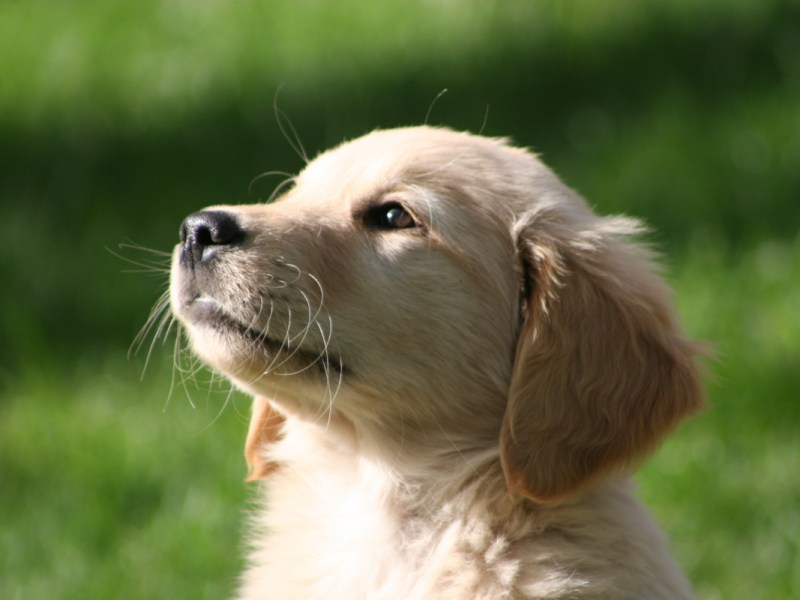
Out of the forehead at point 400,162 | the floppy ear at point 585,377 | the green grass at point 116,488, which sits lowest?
the green grass at point 116,488

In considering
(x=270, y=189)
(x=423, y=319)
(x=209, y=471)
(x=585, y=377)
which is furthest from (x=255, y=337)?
(x=270, y=189)

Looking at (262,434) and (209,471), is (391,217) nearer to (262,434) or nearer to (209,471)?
(262,434)

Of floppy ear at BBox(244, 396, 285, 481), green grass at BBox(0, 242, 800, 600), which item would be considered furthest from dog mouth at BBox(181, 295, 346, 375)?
green grass at BBox(0, 242, 800, 600)

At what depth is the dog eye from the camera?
3.55 metres

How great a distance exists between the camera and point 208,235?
3381mm

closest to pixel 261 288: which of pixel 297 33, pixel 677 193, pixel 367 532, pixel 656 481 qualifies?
pixel 367 532

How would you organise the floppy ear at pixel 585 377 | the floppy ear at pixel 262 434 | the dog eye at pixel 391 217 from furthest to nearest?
the floppy ear at pixel 262 434 → the dog eye at pixel 391 217 → the floppy ear at pixel 585 377

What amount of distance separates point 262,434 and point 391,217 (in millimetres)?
853

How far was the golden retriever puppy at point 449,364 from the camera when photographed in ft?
11.0

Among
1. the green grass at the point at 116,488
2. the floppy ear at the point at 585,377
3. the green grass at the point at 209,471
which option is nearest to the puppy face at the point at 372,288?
the floppy ear at the point at 585,377

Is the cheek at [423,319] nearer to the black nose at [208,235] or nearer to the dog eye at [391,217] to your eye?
the dog eye at [391,217]

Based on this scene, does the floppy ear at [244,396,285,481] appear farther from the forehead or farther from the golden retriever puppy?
the forehead

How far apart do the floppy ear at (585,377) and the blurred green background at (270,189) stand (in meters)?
1.08

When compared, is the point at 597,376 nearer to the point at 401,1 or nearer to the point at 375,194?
the point at 375,194
